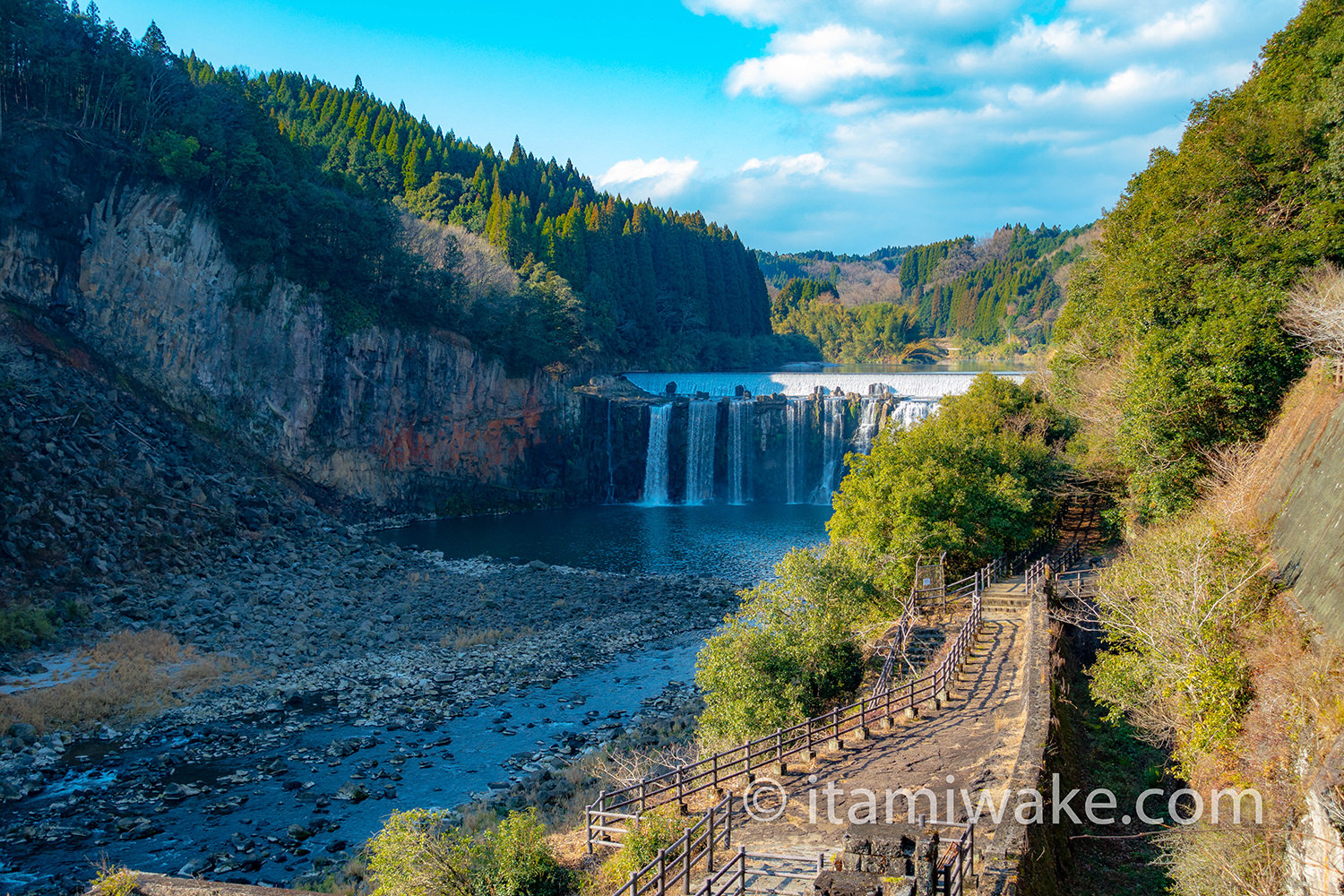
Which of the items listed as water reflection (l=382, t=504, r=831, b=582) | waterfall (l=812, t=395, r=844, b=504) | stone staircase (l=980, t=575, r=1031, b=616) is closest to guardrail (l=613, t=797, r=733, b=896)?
stone staircase (l=980, t=575, r=1031, b=616)

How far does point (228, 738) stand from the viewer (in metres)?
19.9

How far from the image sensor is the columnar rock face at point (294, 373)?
125ft

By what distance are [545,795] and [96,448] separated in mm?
26395

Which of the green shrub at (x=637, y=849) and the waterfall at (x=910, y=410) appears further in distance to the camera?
the waterfall at (x=910, y=410)

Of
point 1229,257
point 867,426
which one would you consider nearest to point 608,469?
point 867,426

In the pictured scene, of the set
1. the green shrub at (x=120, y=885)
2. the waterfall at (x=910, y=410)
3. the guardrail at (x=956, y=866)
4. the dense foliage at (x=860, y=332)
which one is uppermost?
the dense foliage at (x=860, y=332)

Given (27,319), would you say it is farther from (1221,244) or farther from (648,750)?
(1221,244)

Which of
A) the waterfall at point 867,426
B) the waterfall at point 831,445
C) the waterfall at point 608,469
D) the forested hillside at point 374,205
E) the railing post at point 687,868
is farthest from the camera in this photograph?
the waterfall at point 608,469

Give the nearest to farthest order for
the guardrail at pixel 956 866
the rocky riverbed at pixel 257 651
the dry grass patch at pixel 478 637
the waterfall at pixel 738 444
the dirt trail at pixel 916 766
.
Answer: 1. the guardrail at pixel 956 866
2. the dirt trail at pixel 916 766
3. the rocky riverbed at pixel 257 651
4. the dry grass patch at pixel 478 637
5. the waterfall at pixel 738 444

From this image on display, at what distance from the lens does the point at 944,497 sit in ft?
81.1

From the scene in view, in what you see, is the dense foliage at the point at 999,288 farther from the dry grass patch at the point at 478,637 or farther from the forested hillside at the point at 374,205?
the dry grass patch at the point at 478,637

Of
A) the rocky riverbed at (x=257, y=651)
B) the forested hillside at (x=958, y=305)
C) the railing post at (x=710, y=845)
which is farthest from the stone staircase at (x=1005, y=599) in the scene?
the forested hillside at (x=958, y=305)

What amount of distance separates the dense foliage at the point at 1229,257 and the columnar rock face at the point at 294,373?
3955 centimetres

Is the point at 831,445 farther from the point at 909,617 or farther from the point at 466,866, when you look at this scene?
the point at 466,866
